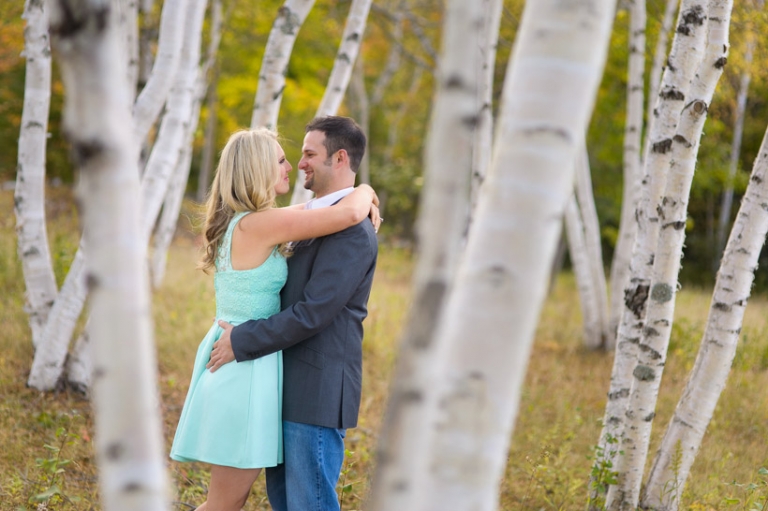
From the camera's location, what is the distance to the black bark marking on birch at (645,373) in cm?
339

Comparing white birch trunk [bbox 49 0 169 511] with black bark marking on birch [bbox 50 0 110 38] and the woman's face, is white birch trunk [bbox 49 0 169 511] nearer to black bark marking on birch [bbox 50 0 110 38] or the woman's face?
black bark marking on birch [bbox 50 0 110 38]

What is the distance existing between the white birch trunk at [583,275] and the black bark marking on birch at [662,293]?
4210 millimetres

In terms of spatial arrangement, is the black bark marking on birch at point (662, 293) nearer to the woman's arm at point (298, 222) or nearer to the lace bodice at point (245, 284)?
the woman's arm at point (298, 222)

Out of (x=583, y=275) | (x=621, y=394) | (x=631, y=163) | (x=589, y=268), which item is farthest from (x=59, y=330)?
(x=631, y=163)

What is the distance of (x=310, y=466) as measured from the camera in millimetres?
2615

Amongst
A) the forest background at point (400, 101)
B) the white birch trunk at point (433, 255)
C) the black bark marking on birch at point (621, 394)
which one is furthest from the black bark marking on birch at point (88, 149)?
the forest background at point (400, 101)

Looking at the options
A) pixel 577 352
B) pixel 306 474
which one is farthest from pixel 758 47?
pixel 306 474

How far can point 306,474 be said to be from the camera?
2613 millimetres

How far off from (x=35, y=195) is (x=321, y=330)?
Answer: 134 inches

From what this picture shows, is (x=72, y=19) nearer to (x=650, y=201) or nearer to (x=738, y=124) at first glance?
(x=650, y=201)

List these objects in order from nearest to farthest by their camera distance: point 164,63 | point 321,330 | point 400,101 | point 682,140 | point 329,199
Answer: point 321,330, point 329,199, point 682,140, point 164,63, point 400,101

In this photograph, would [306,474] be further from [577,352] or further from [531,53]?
[577,352]

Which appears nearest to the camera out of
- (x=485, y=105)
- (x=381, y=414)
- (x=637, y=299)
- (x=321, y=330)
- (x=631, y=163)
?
(x=321, y=330)

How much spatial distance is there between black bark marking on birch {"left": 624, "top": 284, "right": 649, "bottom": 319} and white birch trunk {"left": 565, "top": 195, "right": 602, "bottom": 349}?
3.94 meters
